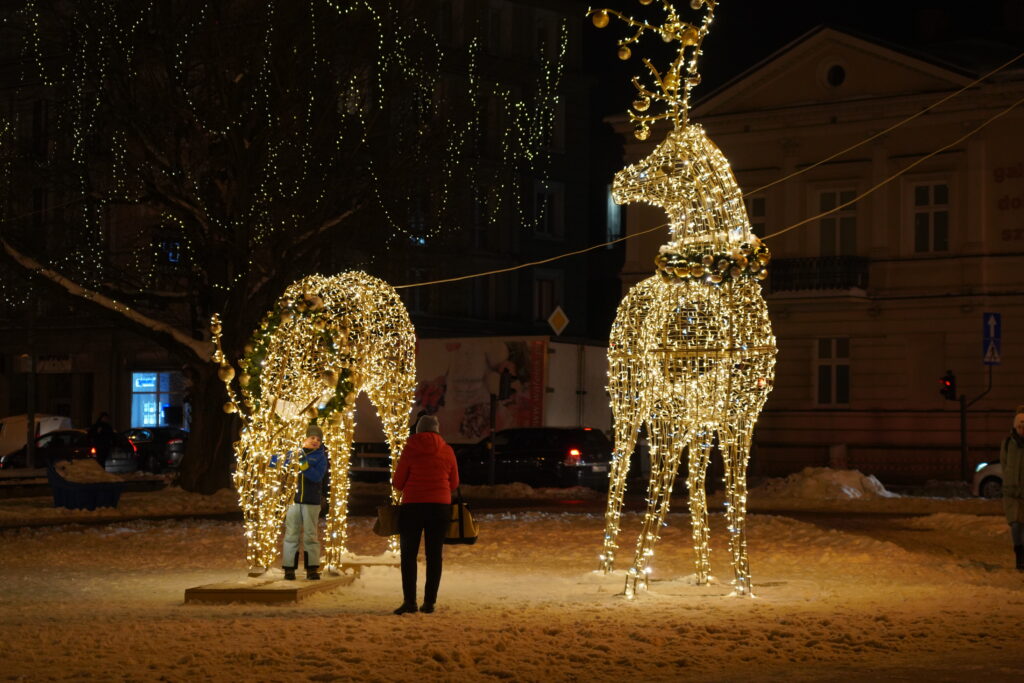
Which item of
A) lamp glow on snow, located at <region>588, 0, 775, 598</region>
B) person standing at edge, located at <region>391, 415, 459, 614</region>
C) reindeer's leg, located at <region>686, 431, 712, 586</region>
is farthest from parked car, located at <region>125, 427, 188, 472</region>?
person standing at edge, located at <region>391, 415, 459, 614</region>

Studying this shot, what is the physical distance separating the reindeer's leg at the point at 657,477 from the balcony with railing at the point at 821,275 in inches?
985

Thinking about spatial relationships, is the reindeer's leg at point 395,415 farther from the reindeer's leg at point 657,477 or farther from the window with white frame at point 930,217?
the window with white frame at point 930,217

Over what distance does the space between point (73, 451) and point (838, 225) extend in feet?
66.6

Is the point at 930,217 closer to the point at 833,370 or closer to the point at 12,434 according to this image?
the point at 833,370

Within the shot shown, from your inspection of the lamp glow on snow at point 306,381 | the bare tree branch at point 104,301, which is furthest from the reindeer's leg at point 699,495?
the bare tree branch at point 104,301

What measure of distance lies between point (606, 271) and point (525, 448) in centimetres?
2960

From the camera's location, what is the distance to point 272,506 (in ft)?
45.1

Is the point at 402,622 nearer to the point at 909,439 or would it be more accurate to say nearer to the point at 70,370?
the point at 909,439

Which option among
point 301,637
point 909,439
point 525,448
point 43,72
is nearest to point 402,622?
point 301,637

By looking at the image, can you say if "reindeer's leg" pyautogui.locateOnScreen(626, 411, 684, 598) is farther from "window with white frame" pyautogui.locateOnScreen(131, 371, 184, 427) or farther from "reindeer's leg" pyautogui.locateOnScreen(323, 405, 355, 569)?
"window with white frame" pyautogui.locateOnScreen(131, 371, 184, 427)

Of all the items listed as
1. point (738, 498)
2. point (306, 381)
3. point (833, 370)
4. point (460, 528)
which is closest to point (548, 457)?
point (833, 370)

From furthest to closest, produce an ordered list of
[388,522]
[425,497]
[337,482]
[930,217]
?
1. [930,217]
2. [337,482]
3. [388,522]
4. [425,497]

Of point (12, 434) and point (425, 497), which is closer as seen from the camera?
point (425, 497)

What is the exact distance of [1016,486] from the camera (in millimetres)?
15609
